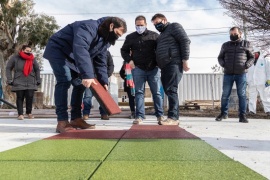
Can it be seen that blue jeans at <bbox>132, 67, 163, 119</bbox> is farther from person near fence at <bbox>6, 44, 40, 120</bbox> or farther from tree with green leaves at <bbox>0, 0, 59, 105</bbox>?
tree with green leaves at <bbox>0, 0, 59, 105</bbox>

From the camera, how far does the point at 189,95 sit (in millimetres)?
17297

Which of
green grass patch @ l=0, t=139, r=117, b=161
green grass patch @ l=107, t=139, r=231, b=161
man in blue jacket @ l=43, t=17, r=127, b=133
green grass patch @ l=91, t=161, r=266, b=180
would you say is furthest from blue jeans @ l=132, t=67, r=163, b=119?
green grass patch @ l=91, t=161, r=266, b=180

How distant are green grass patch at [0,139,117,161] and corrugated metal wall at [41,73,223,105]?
14794mm

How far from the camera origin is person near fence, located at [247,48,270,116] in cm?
834

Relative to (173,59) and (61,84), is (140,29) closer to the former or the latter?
(173,59)

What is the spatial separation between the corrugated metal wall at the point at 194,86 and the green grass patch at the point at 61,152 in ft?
48.5

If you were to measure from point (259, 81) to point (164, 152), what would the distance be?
7094 millimetres

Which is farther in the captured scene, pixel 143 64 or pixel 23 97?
pixel 23 97

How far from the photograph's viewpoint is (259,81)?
8.49 meters

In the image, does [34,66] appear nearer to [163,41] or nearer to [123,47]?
[123,47]

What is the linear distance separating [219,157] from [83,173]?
0.95 m

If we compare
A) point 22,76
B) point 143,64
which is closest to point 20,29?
point 22,76

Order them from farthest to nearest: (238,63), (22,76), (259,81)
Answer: (259,81) → (22,76) → (238,63)

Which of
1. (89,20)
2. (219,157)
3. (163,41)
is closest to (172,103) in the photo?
(163,41)
